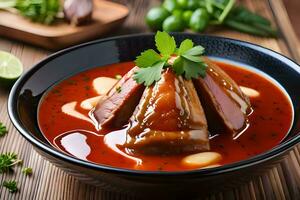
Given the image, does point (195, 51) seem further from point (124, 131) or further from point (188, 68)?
point (124, 131)

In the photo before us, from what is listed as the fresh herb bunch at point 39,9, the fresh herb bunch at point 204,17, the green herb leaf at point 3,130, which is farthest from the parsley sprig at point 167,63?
the fresh herb bunch at point 39,9

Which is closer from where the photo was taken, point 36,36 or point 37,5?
point 36,36

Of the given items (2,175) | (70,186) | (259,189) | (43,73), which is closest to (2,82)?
(43,73)

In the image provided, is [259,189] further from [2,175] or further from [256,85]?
[2,175]

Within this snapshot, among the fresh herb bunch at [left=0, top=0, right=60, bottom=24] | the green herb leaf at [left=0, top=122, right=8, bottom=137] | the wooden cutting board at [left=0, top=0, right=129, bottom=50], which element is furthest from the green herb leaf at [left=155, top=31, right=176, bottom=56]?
the fresh herb bunch at [left=0, top=0, right=60, bottom=24]

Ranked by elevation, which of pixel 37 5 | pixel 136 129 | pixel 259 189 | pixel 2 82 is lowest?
pixel 259 189

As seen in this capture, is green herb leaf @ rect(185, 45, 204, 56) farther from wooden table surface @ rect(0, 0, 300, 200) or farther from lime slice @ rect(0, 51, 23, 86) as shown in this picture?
lime slice @ rect(0, 51, 23, 86)
